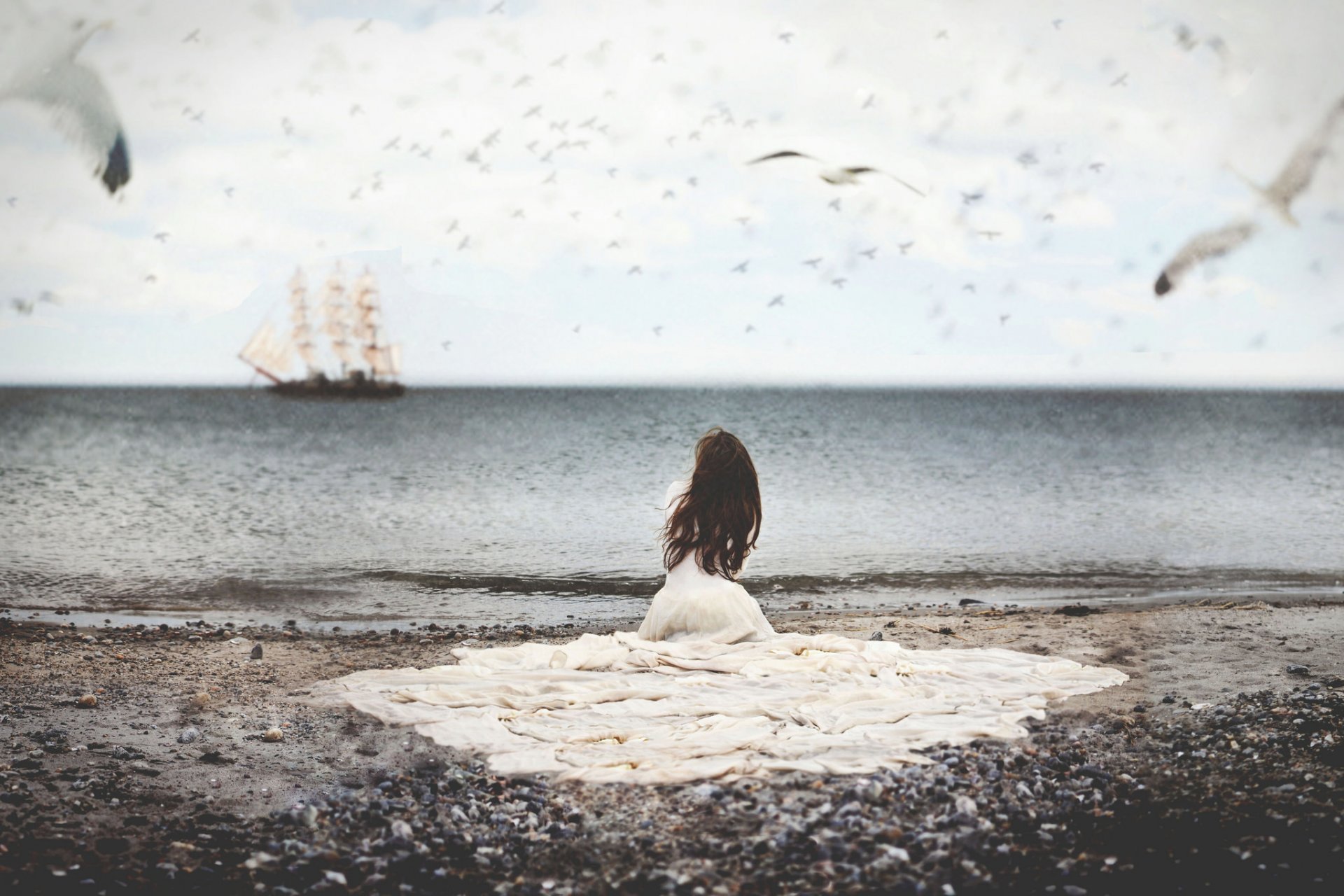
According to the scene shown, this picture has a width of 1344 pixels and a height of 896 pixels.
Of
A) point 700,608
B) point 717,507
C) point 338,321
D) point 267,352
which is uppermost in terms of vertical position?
point 338,321

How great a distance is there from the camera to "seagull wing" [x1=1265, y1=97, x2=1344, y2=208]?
15461mm

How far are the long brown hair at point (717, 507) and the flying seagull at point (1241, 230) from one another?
7.88 metres

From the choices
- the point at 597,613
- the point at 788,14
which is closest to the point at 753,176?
the point at 788,14

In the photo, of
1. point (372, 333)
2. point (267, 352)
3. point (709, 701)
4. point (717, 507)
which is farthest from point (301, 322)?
point (709, 701)

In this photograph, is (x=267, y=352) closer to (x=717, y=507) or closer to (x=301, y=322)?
(x=301, y=322)

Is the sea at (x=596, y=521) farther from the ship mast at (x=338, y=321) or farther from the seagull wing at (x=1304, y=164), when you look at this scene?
the ship mast at (x=338, y=321)

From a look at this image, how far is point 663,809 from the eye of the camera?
4.61 metres

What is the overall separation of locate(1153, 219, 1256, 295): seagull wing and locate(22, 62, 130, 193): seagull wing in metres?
13.2

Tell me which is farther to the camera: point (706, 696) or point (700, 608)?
point (700, 608)

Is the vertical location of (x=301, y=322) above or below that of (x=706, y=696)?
above

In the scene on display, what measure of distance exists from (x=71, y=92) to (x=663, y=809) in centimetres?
1411

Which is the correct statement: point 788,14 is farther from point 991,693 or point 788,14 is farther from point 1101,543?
point 991,693

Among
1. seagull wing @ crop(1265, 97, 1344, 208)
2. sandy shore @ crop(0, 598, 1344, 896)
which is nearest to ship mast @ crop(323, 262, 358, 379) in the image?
seagull wing @ crop(1265, 97, 1344, 208)

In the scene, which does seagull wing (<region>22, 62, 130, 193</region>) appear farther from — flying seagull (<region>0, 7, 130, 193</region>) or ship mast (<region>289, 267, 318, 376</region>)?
ship mast (<region>289, 267, 318, 376</region>)
